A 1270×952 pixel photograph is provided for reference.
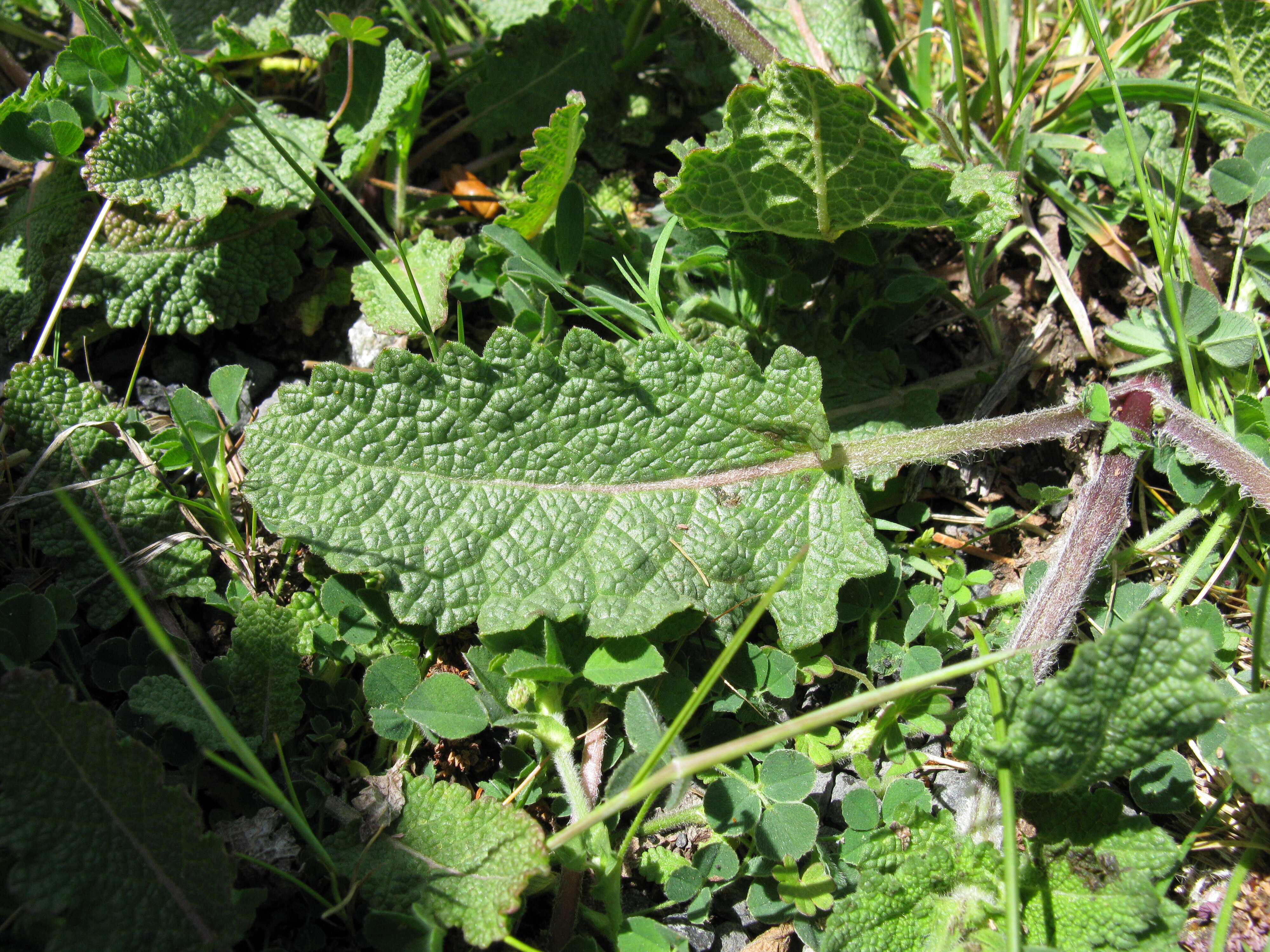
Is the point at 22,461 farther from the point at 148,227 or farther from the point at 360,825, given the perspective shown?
the point at 360,825

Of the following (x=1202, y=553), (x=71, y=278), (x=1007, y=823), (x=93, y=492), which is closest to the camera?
(x=1007, y=823)

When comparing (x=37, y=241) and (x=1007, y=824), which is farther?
(x=37, y=241)

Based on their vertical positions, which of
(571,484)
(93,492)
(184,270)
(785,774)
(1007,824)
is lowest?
(1007,824)

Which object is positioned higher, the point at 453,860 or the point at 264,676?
the point at 264,676

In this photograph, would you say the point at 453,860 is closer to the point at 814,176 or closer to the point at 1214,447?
the point at 814,176

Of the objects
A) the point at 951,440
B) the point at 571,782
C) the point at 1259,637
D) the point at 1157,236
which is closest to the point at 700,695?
the point at 571,782

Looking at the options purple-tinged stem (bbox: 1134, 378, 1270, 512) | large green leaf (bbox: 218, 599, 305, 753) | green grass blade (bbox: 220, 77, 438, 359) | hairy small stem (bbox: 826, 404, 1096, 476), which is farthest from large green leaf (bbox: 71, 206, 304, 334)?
purple-tinged stem (bbox: 1134, 378, 1270, 512)

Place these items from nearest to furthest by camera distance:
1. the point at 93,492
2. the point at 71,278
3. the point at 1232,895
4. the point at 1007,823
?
the point at 1007,823
the point at 1232,895
the point at 93,492
the point at 71,278

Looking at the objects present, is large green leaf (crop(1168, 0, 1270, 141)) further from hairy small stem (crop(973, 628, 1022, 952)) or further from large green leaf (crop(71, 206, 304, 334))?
large green leaf (crop(71, 206, 304, 334))
